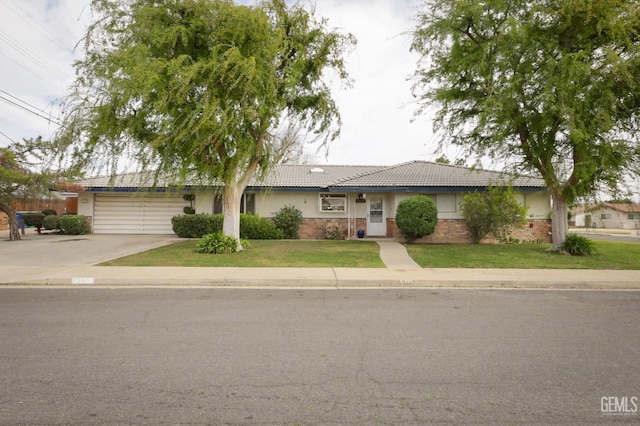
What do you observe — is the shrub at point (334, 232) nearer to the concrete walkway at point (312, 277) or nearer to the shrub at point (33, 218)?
the concrete walkway at point (312, 277)

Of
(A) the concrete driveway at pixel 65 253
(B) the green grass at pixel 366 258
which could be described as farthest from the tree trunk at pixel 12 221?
(B) the green grass at pixel 366 258

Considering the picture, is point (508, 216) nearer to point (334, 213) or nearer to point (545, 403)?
point (334, 213)

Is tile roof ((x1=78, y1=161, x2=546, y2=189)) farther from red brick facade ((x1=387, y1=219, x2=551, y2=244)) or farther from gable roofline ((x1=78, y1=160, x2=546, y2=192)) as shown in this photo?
red brick facade ((x1=387, y1=219, x2=551, y2=244))

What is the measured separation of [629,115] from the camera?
12273mm

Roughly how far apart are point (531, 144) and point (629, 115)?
9.81 feet

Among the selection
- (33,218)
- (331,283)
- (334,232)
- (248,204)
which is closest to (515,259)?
(331,283)

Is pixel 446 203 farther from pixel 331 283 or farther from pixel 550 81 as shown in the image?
pixel 331 283

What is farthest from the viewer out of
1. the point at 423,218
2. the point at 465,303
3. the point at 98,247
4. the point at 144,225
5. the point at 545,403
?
the point at 144,225

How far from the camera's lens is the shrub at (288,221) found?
19.5m

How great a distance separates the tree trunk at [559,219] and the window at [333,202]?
385 inches

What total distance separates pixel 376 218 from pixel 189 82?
1266 cm

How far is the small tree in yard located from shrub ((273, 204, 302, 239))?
326 inches

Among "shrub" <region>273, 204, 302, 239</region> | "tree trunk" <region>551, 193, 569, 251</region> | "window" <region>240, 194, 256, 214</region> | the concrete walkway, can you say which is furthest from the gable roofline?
the concrete walkway

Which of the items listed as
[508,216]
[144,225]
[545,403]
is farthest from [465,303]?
[144,225]
